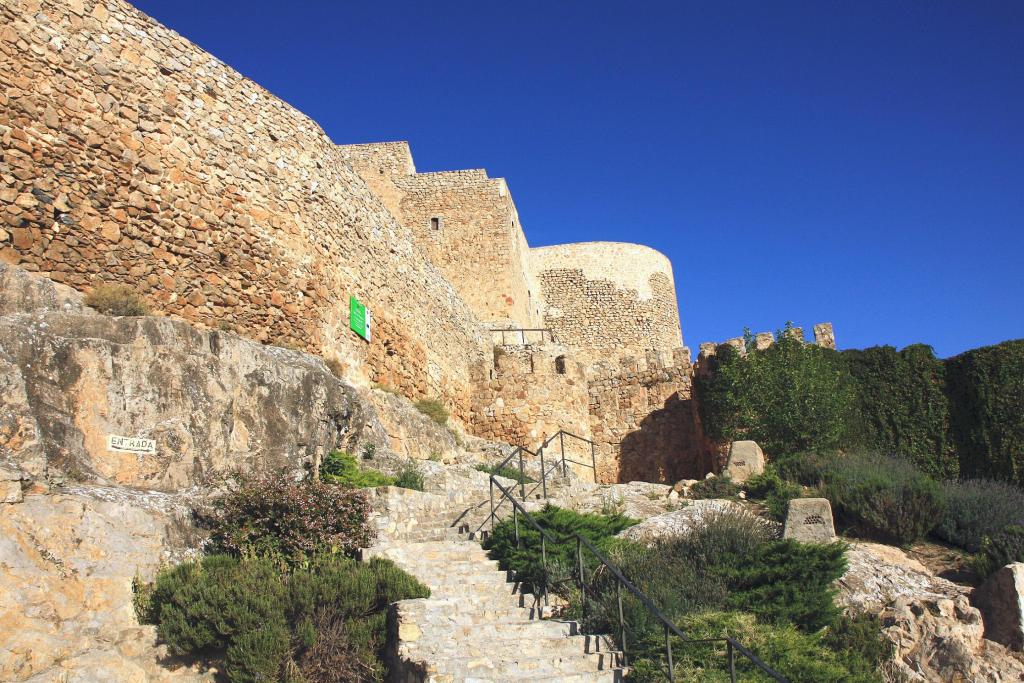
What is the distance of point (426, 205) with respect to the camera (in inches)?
1079

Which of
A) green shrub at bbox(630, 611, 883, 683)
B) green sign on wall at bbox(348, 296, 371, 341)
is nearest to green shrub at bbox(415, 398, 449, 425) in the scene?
green sign on wall at bbox(348, 296, 371, 341)

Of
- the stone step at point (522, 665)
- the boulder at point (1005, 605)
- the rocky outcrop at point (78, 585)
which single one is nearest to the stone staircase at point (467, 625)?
the stone step at point (522, 665)

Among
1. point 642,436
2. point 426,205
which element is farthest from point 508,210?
point 642,436

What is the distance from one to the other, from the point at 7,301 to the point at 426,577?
544 centimetres

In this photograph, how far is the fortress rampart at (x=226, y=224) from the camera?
10.3m

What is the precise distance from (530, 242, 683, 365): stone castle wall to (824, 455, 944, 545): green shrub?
62.6 ft

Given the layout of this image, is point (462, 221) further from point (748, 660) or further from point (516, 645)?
point (748, 660)

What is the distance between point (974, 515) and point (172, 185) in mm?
12693

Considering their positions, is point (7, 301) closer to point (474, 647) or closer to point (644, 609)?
point (474, 647)

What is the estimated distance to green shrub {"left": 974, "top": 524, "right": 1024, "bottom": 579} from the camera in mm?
10812

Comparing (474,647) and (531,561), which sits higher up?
(531,561)

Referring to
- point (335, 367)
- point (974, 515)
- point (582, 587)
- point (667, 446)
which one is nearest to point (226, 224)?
point (335, 367)

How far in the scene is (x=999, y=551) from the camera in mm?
11078

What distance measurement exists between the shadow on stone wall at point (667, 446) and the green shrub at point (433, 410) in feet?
23.4
